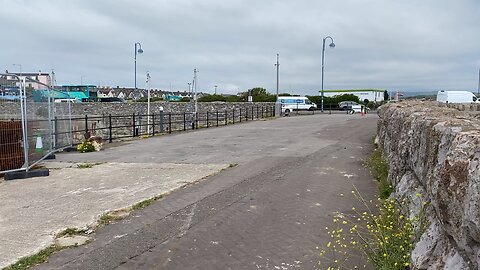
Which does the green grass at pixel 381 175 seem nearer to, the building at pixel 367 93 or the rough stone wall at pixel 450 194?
the rough stone wall at pixel 450 194

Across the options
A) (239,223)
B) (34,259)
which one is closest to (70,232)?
(34,259)

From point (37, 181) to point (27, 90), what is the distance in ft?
9.10

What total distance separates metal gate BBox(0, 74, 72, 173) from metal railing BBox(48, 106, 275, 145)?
1.82 meters

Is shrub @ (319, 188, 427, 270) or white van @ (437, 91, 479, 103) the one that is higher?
white van @ (437, 91, 479, 103)

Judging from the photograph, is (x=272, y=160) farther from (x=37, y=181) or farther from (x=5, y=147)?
(x=5, y=147)

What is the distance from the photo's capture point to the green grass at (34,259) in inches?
174

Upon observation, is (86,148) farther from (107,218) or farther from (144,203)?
(107,218)

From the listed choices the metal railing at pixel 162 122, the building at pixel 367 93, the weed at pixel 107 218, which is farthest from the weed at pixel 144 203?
the building at pixel 367 93

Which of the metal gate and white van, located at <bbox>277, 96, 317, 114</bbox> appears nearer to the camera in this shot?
the metal gate

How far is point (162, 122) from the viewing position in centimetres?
2345

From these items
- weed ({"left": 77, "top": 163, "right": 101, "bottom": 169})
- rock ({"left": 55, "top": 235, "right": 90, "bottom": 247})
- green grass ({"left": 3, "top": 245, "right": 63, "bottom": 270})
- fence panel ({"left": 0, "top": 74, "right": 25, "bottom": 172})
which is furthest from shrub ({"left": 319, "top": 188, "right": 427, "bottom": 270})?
fence panel ({"left": 0, "top": 74, "right": 25, "bottom": 172})

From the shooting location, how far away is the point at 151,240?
519cm

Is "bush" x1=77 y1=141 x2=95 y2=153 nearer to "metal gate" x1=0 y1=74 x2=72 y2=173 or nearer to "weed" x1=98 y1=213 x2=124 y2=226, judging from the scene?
"metal gate" x1=0 y1=74 x2=72 y2=173

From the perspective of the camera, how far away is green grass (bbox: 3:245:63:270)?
4.42m
